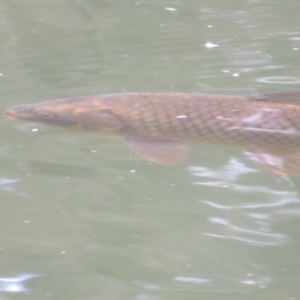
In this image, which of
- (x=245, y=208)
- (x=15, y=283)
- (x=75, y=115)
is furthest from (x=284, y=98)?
(x=15, y=283)

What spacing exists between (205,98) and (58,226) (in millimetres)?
1233

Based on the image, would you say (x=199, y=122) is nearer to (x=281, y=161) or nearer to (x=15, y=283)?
(x=281, y=161)

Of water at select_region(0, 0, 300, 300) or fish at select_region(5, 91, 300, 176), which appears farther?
fish at select_region(5, 91, 300, 176)

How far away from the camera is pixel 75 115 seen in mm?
4191

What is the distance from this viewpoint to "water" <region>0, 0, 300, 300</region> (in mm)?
3625

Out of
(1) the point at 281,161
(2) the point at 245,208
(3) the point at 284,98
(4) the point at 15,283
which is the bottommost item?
(4) the point at 15,283

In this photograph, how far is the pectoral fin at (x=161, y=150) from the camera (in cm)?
404

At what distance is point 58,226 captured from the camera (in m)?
4.03

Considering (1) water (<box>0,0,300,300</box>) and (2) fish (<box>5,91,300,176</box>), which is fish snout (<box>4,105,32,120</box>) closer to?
(2) fish (<box>5,91,300,176</box>)

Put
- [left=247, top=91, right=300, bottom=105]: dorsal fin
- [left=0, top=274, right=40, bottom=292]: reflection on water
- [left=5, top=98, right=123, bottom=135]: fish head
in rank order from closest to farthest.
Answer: [left=0, top=274, right=40, bottom=292]: reflection on water < [left=247, top=91, right=300, bottom=105]: dorsal fin < [left=5, top=98, right=123, bottom=135]: fish head

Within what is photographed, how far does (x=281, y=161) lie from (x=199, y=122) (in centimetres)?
55

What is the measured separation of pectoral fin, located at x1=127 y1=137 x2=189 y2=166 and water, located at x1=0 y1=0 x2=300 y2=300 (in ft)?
0.99

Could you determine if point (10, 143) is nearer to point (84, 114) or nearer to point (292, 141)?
point (84, 114)

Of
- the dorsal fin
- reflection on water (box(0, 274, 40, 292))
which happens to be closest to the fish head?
the dorsal fin
